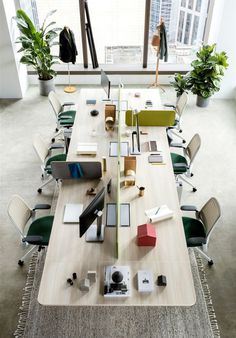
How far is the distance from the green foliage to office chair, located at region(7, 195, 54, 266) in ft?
13.5

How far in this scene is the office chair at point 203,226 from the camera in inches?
139

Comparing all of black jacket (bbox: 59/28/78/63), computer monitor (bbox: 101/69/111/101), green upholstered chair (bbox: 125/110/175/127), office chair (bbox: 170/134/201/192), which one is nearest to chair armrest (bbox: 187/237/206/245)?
office chair (bbox: 170/134/201/192)

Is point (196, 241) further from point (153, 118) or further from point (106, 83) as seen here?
point (106, 83)

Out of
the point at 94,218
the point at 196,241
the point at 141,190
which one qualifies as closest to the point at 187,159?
the point at 141,190

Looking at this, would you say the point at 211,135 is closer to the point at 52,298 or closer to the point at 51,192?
the point at 51,192

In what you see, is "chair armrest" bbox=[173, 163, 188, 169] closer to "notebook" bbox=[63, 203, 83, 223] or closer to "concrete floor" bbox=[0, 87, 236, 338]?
"concrete floor" bbox=[0, 87, 236, 338]

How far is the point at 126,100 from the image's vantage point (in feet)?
18.4

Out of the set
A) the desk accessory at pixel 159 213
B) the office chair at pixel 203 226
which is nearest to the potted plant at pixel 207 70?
the office chair at pixel 203 226

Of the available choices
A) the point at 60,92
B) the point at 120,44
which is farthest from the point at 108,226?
the point at 120,44

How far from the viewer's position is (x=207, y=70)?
20.6 ft

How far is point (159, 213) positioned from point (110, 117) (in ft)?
6.39

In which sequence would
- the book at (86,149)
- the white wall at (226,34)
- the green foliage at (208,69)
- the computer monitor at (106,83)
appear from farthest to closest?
the white wall at (226,34), the green foliage at (208,69), the computer monitor at (106,83), the book at (86,149)

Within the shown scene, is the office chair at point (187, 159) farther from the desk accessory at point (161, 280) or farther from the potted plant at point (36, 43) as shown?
the potted plant at point (36, 43)

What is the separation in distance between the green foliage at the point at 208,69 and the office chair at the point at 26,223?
411 cm
